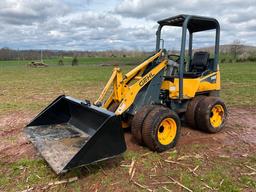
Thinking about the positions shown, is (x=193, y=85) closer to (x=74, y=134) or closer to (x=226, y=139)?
(x=226, y=139)

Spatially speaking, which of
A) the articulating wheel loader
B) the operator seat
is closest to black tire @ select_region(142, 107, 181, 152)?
the articulating wheel loader

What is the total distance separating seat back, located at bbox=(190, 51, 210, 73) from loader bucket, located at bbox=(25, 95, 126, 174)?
10.0 ft

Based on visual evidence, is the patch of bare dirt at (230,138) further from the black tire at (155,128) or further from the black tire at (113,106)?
the black tire at (113,106)

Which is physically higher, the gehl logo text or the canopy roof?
the canopy roof

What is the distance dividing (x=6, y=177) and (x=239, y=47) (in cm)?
6506

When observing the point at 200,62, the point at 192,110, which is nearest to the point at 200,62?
the point at 200,62

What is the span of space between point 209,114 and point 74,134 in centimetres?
291

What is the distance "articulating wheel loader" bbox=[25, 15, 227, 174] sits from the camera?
4.18 m

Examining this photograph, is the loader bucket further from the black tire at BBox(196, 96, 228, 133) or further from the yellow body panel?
the black tire at BBox(196, 96, 228, 133)

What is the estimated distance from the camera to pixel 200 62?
6715 mm

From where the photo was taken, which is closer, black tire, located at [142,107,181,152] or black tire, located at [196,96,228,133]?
black tire, located at [142,107,181,152]

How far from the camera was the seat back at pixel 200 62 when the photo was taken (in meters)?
6.66

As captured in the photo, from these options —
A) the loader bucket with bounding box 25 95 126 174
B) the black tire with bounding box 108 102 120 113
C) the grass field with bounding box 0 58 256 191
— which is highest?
the black tire with bounding box 108 102 120 113

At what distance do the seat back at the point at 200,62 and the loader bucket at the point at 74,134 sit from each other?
10.0 ft
